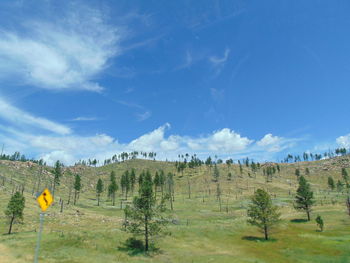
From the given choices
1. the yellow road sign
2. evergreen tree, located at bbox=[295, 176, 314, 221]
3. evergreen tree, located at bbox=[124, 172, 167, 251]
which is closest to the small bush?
evergreen tree, located at bbox=[124, 172, 167, 251]

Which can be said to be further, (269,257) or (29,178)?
(29,178)

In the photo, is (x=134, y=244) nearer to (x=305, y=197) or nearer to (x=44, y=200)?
(x=44, y=200)

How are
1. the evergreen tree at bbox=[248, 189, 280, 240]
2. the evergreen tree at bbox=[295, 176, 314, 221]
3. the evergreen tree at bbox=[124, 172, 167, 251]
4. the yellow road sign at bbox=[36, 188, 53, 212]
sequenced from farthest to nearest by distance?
the evergreen tree at bbox=[295, 176, 314, 221] → the evergreen tree at bbox=[248, 189, 280, 240] → the evergreen tree at bbox=[124, 172, 167, 251] → the yellow road sign at bbox=[36, 188, 53, 212]

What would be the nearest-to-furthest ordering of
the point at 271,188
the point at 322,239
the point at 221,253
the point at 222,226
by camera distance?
the point at 221,253 → the point at 322,239 → the point at 222,226 → the point at 271,188

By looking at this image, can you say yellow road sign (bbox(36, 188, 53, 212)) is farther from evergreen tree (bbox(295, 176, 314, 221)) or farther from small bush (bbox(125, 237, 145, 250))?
evergreen tree (bbox(295, 176, 314, 221))

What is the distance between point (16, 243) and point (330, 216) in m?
95.7

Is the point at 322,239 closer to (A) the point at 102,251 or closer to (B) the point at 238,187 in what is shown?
(A) the point at 102,251

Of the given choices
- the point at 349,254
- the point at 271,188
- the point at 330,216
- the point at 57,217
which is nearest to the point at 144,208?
the point at 349,254

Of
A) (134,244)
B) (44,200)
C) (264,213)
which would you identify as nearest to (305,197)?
(264,213)

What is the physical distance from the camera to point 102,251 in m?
44.8

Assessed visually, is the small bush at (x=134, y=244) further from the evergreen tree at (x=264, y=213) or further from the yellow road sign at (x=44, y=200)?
the yellow road sign at (x=44, y=200)

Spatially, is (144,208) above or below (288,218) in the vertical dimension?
above

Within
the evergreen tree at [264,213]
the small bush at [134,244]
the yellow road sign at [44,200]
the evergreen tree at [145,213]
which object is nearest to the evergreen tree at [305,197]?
the evergreen tree at [264,213]

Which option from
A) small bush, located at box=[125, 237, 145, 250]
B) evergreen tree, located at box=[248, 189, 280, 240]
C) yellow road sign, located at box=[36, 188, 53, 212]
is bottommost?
small bush, located at box=[125, 237, 145, 250]
